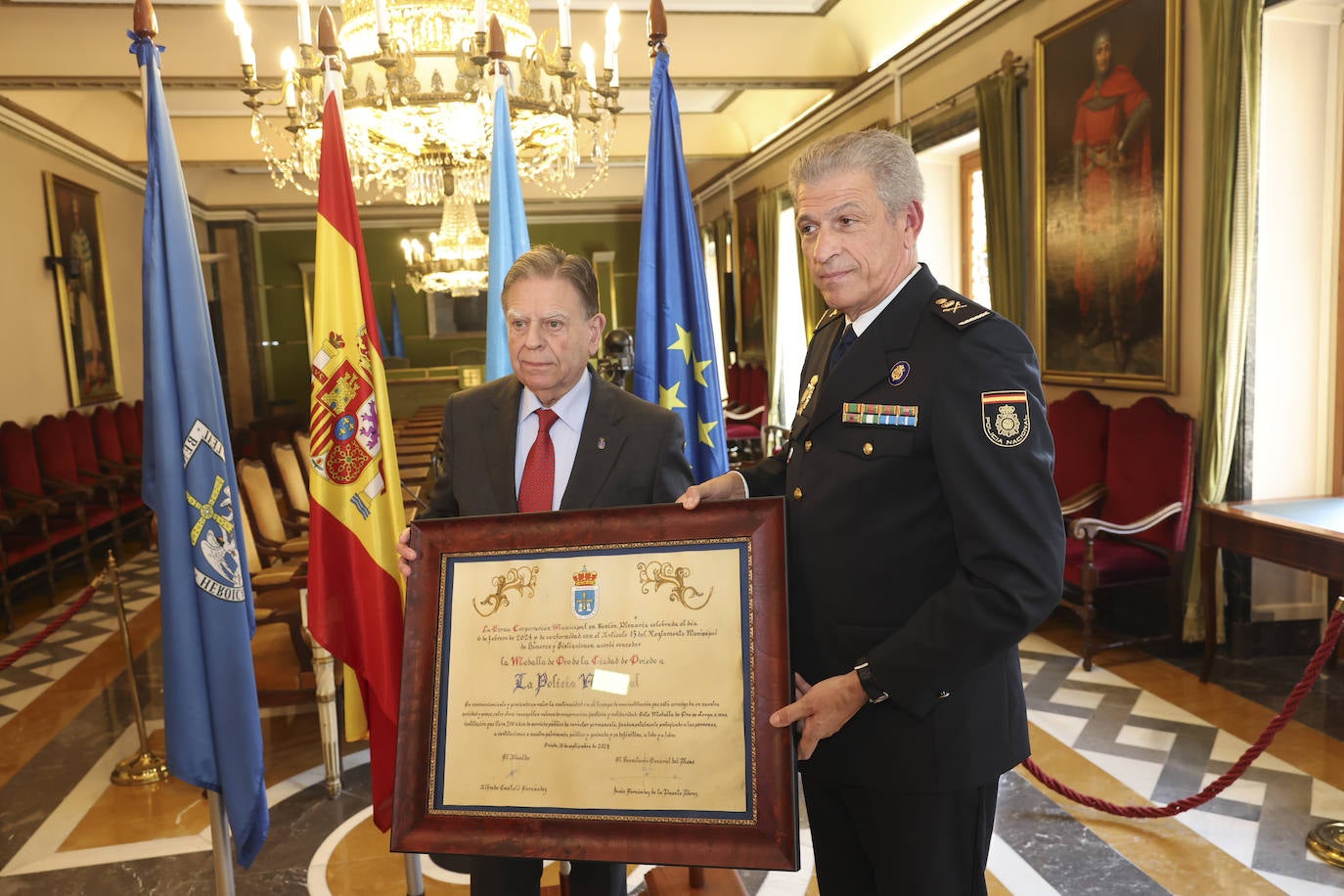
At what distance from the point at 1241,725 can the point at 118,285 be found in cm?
1207

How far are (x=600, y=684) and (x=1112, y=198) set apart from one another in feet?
15.6

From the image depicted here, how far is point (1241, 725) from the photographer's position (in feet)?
12.7

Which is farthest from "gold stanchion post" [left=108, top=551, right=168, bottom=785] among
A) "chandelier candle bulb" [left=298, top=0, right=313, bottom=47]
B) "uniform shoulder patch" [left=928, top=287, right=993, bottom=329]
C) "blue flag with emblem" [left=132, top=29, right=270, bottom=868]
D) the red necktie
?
"uniform shoulder patch" [left=928, top=287, right=993, bottom=329]

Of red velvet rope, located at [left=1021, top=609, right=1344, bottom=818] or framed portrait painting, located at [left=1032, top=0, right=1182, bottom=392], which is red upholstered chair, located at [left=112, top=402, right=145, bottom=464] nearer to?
framed portrait painting, located at [left=1032, top=0, right=1182, bottom=392]

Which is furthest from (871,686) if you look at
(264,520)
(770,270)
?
(770,270)

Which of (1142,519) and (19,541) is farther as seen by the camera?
(19,541)

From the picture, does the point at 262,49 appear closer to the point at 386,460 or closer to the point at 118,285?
the point at 118,285

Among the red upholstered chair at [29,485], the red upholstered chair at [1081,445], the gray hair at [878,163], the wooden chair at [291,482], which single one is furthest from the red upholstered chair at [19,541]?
the red upholstered chair at [1081,445]

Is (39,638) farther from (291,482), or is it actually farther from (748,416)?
(748,416)

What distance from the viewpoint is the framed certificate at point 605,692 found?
1469mm

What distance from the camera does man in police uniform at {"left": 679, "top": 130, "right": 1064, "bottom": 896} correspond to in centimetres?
137

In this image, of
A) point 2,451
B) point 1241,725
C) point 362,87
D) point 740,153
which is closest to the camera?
point 1241,725

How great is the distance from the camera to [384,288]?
1630 cm

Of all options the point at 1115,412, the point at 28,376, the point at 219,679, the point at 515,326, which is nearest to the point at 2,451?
the point at 28,376
